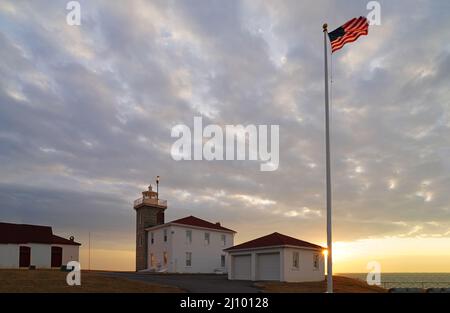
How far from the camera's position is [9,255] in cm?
4684

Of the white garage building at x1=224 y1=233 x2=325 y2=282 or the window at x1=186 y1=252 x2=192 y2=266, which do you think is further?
the window at x1=186 y1=252 x2=192 y2=266

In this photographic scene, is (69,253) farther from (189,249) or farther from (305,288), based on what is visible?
(305,288)

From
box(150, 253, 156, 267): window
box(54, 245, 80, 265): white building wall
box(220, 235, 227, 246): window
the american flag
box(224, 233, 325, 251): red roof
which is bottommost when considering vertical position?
box(150, 253, 156, 267): window

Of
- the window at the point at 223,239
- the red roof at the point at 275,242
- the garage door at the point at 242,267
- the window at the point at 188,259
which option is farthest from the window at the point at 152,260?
the red roof at the point at 275,242

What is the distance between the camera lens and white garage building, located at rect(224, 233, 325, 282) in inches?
1485

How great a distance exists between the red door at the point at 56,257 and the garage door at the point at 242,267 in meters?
21.9

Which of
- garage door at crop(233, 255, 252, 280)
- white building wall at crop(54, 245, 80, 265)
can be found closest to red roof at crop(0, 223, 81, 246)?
white building wall at crop(54, 245, 80, 265)

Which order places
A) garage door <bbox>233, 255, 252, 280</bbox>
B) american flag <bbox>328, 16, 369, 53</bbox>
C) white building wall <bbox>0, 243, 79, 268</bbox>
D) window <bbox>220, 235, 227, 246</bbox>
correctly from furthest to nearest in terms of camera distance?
window <bbox>220, 235, 227, 246</bbox>
white building wall <bbox>0, 243, 79, 268</bbox>
garage door <bbox>233, 255, 252, 280</bbox>
american flag <bbox>328, 16, 369, 53</bbox>

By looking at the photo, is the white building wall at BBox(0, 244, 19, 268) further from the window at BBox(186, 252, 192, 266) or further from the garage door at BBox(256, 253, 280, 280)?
the garage door at BBox(256, 253, 280, 280)

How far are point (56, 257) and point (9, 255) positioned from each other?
530 centimetres

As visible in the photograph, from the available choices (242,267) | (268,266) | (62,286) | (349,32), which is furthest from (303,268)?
(349,32)

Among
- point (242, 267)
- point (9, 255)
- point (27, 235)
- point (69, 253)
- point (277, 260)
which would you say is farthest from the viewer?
point (69, 253)
